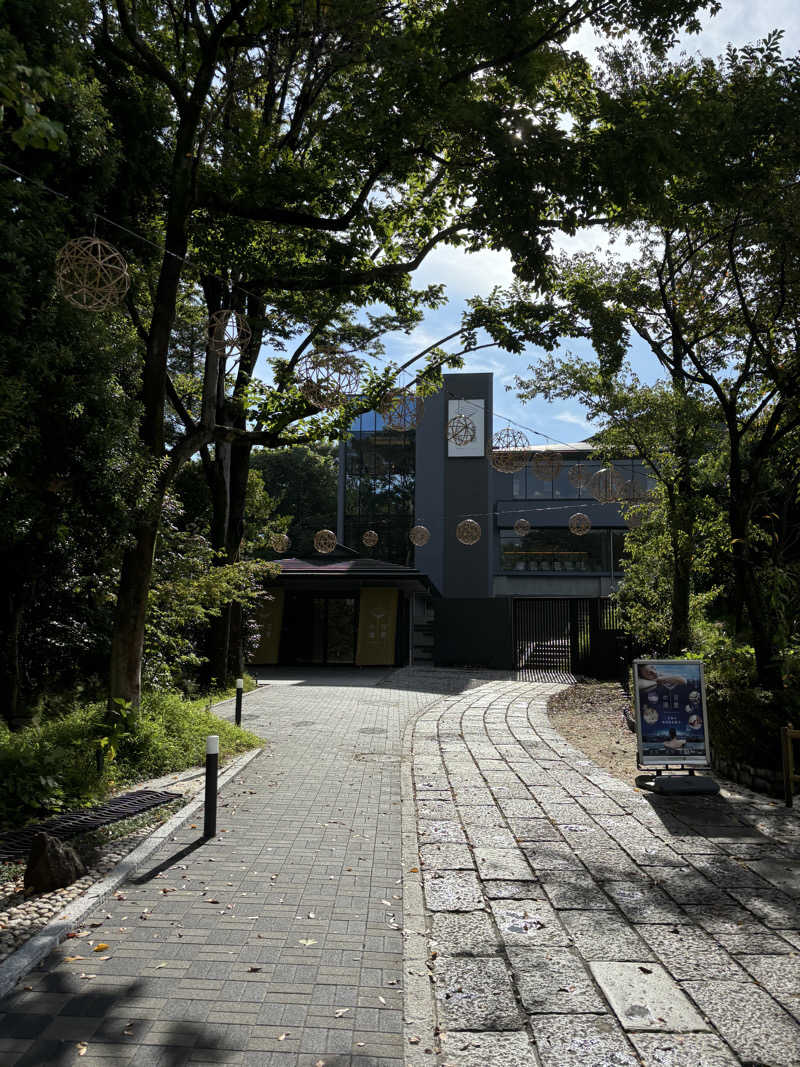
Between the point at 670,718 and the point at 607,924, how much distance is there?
171 inches

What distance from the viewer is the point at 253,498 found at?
17891 millimetres

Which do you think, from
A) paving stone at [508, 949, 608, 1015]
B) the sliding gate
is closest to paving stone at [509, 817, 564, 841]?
paving stone at [508, 949, 608, 1015]

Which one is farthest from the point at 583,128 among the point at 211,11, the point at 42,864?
the point at 42,864

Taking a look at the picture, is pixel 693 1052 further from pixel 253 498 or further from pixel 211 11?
pixel 253 498

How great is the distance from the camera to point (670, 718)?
27.7 feet

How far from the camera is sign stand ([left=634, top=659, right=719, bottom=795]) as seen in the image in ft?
27.2

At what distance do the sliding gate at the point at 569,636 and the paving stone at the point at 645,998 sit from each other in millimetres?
16347

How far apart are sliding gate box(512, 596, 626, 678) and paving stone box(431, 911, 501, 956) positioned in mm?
15900

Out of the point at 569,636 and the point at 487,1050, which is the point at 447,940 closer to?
the point at 487,1050

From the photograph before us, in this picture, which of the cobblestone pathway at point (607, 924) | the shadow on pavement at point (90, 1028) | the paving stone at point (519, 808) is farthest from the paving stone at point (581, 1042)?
the paving stone at point (519, 808)

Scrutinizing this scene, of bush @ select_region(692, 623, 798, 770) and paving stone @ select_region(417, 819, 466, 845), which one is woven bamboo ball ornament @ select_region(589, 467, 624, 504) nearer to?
bush @ select_region(692, 623, 798, 770)

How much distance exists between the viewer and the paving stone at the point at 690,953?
387cm

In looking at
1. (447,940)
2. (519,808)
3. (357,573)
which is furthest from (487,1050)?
(357,573)

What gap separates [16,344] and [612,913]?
22.6 feet
